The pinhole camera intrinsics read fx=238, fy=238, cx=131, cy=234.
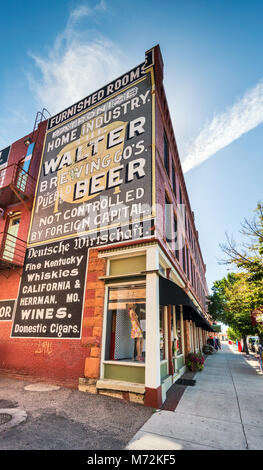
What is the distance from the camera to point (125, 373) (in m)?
6.45

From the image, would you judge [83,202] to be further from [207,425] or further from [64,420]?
[207,425]

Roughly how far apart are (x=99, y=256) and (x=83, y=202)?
2.71m

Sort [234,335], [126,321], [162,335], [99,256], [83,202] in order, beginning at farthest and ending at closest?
[234,335] < [83,202] < [162,335] < [99,256] < [126,321]

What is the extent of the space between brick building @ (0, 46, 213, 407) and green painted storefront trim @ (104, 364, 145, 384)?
0.02 meters

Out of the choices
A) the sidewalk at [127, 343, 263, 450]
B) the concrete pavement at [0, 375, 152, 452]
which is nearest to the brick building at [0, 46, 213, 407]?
the concrete pavement at [0, 375, 152, 452]

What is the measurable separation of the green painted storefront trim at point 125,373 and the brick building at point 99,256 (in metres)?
0.02

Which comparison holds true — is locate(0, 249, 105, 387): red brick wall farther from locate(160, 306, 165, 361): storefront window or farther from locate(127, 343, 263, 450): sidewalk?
locate(127, 343, 263, 450): sidewalk

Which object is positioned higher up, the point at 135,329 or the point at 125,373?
the point at 135,329

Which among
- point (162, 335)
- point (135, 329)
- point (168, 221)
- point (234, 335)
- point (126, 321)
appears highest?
point (168, 221)

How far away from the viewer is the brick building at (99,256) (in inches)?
271

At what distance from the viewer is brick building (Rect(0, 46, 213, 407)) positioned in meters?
6.89

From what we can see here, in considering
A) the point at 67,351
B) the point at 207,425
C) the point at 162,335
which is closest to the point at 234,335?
the point at 162,335
